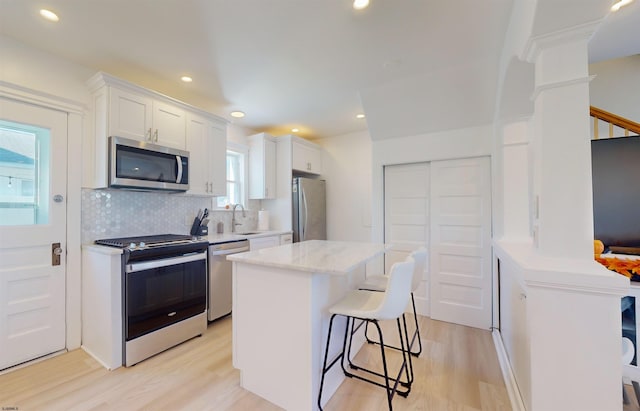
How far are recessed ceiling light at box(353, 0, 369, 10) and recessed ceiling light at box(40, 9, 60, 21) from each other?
2014 millimetres

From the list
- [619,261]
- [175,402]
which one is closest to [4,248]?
[175,402]

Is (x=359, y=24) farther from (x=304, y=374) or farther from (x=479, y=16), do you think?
(x=304, y=374)

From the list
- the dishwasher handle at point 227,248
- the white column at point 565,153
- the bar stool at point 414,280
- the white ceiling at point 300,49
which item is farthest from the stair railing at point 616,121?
the dishwasher handle at point 227,248

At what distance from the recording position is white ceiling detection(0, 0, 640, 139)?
5.70ft

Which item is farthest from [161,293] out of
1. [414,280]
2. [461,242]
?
[461,242]

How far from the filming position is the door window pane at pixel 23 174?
2027 millimetres

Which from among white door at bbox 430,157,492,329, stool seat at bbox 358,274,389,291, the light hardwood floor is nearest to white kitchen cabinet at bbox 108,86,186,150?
the light hardwood floor

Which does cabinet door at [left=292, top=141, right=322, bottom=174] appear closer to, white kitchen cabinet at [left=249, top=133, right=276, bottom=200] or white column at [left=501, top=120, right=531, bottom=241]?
white kitchen cabinet at [left=249, top=133, right=276, bottom=200]

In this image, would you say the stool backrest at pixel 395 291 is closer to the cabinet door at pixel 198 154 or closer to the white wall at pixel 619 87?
the cabinet door at pixel 198 154

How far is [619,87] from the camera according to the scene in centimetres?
279

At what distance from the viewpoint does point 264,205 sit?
4.42 metres

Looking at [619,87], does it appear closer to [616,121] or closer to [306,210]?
[616,121]

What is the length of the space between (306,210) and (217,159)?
1.52 m

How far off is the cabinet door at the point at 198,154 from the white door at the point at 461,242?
2.68 m
